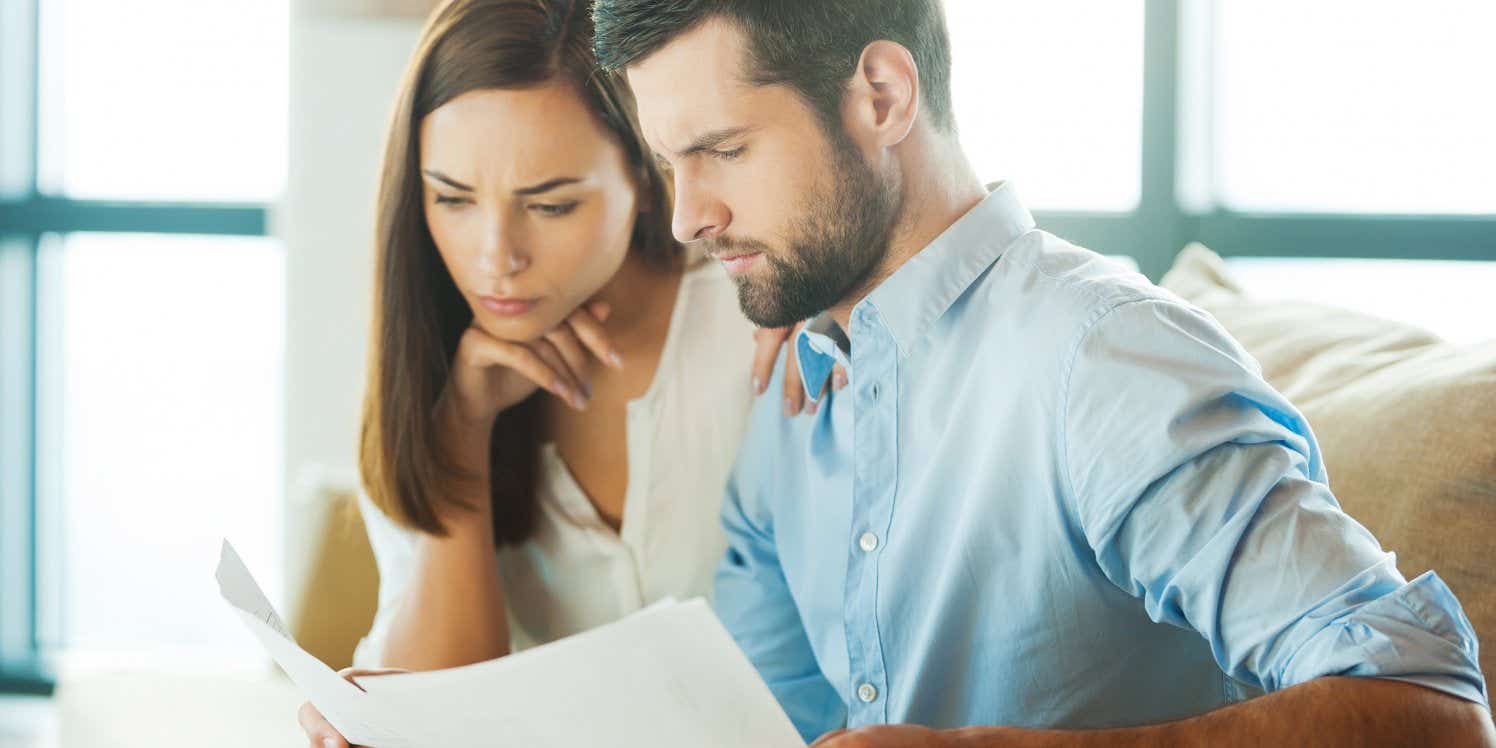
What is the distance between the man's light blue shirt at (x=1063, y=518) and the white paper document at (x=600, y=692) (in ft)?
0.94

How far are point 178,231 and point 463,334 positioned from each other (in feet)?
6.04

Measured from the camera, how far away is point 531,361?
4.91 ft

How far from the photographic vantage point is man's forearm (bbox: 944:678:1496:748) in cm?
86

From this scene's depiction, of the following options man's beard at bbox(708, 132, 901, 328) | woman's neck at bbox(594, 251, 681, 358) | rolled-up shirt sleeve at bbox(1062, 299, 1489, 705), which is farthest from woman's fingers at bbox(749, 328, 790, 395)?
rolled-up shirt sleeve at bbox(1062, 299, 1489, 705)

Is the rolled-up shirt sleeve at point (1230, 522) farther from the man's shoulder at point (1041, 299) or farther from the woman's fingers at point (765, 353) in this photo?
the woman's fingers at point (765, 353)

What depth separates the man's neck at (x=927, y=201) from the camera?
1239 mm

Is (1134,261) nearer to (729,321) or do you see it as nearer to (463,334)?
(729,321)

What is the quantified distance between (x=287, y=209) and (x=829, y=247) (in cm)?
105

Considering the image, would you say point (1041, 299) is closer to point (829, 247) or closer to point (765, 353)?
point (829, 247)

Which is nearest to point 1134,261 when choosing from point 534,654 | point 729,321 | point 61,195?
point 729,321

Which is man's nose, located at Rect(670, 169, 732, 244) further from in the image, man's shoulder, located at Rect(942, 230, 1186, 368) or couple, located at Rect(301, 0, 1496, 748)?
man's shoulder, located at Rect(942, 230, 1186, 368)

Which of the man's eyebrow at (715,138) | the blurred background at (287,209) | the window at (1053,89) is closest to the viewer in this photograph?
the man's eyebrow at (715,138)

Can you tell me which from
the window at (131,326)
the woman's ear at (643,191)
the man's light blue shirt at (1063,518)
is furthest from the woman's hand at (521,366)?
the window at (131,326)

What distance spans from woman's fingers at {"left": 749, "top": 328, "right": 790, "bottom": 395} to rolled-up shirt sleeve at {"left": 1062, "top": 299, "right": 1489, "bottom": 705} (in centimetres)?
49
